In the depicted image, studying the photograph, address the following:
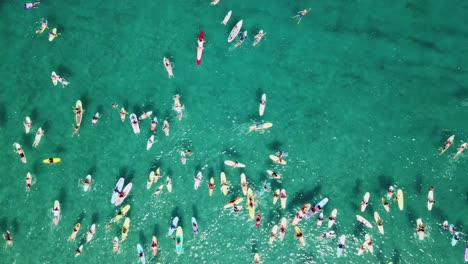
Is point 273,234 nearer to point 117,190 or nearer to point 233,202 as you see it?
point 233,202

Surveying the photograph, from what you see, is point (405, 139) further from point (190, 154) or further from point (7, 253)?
point (7, 253)

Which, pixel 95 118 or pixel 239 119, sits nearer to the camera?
pixel 95 118

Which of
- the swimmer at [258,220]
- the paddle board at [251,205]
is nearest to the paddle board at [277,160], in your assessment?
the paddle board at [251,205]

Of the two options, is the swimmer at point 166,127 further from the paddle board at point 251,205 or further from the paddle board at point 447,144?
the paddle board at point 447,144

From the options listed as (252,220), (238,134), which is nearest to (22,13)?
(238,134)

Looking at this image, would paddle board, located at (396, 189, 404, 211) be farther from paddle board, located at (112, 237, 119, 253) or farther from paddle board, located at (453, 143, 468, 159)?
paddle board, located at (112, 237, 119, 253)

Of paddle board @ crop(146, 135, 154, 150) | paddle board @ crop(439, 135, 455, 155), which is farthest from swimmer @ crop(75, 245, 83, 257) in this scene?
paddle board @ crop(439, 135, 455, 155)

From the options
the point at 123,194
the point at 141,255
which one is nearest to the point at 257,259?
the point at 141,255

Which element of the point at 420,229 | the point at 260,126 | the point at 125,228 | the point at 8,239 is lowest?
the point at 420,229
